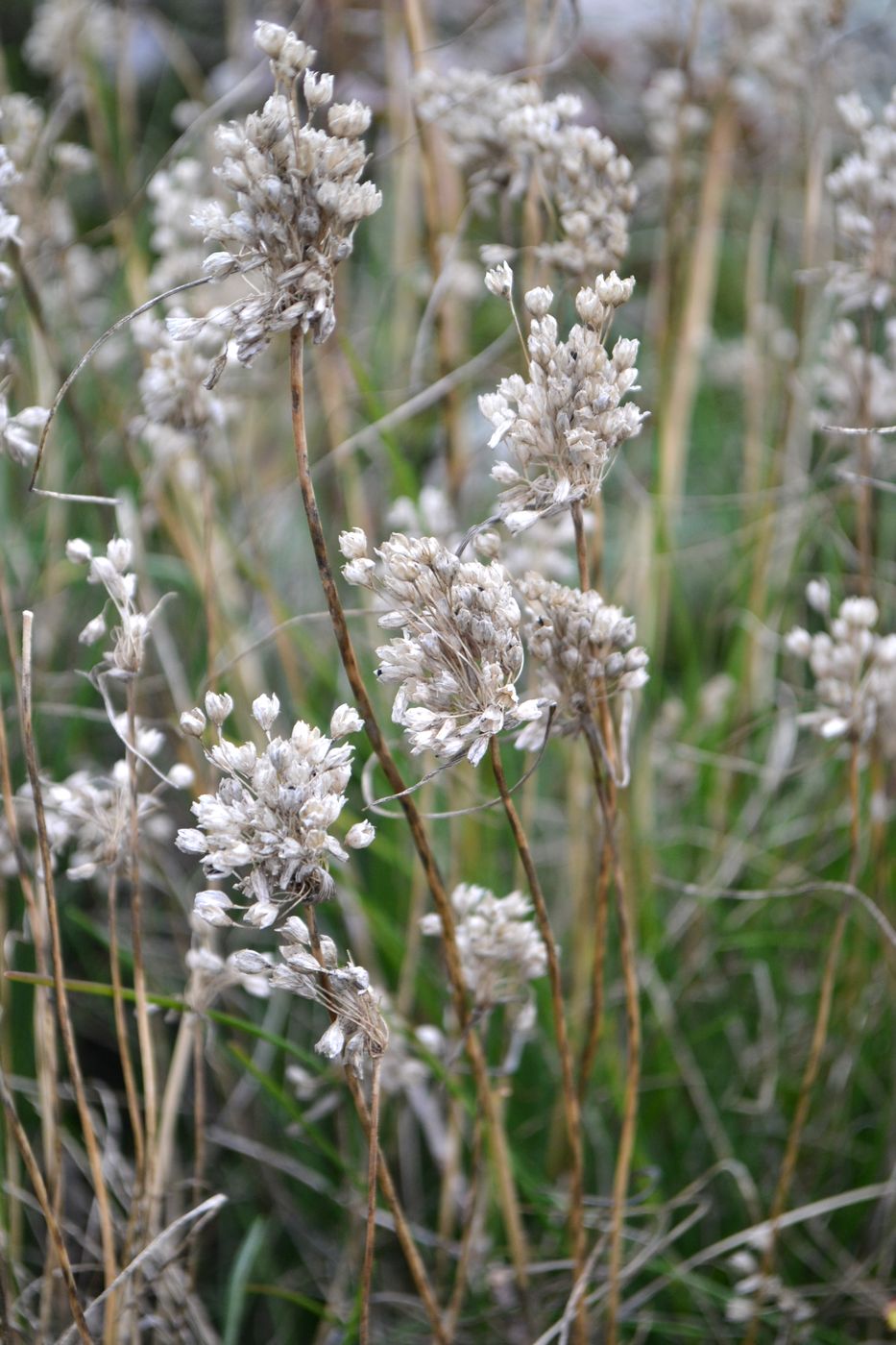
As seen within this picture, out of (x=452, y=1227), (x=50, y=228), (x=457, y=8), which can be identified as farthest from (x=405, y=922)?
(x=457, y=8)

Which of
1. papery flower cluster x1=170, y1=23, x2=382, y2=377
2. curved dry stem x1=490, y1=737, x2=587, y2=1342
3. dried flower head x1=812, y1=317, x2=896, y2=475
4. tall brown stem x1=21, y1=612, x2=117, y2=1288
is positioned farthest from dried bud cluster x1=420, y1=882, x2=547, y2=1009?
dried flower head x1=812, y1=317, x2=896, y2=475

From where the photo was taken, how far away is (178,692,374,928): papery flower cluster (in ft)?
2.15

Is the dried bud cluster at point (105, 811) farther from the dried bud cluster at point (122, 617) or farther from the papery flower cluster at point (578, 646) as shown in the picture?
the papery flower cluster at point (578, 646)

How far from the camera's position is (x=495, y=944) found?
35.0 inches

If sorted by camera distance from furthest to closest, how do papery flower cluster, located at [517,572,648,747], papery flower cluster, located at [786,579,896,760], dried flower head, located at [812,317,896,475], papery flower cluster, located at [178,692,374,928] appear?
dried flower head, located at [812,317,896,475] → papery flower cluster, located at [786,579,896,760] → papery flower cluster, located at [517,572,648,747] → papery flower cluster, located at [178,692,374,928]

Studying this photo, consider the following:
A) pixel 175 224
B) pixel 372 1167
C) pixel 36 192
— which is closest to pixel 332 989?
pixel 372 1167

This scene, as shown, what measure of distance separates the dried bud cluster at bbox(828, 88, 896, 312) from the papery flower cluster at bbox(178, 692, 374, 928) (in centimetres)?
75

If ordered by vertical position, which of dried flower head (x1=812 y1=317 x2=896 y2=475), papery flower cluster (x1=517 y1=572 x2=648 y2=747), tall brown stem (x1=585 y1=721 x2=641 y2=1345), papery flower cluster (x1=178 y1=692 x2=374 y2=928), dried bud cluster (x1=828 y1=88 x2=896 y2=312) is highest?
dried bud cluster (x1=828 y1=88 x2=896 y2=312)

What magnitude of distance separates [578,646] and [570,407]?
0.52ft

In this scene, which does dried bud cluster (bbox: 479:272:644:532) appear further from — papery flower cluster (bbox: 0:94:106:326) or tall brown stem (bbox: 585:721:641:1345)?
papery flower cluster (bbox: 0:94:106:326)

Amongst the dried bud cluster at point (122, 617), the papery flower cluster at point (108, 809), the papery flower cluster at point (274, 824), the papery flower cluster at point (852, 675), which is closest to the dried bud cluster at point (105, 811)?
the papery flower cluster at point (108, 809)

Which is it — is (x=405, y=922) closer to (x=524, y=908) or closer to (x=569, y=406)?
(x=524, y=908)

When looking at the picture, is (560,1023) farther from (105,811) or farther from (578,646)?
(105,811)

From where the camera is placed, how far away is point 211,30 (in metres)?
4.46
